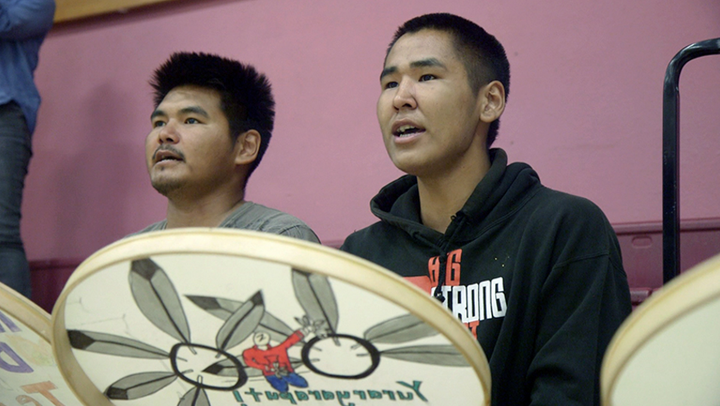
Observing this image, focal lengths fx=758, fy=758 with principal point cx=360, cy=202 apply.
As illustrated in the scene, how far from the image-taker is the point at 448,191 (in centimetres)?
129

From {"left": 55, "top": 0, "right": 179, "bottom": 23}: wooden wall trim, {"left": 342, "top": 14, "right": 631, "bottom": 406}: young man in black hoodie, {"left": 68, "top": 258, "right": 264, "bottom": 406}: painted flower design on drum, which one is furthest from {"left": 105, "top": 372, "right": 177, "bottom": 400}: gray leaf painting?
{"left": 55, "top": 0, "right": 179, "bottom": 23}: wooden wall trim

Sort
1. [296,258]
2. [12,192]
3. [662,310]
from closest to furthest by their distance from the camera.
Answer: [662,310] → [296,258] → [12,192]

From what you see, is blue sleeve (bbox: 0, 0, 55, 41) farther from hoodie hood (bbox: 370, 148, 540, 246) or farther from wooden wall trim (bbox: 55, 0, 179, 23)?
hoodie hood (bbox: 370, 148, 540, 246)

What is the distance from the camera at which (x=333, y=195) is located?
77.7 inches

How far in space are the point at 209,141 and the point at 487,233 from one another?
72 cm

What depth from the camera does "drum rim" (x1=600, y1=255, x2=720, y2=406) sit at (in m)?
0.48

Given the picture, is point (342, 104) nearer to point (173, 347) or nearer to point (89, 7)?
point (89, 7)

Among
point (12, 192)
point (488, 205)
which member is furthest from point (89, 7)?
point (488, 205)

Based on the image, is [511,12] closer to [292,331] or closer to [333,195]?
[333,195]

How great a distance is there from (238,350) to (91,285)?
0.49 feet

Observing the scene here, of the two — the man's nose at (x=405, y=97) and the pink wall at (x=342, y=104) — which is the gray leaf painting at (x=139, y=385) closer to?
the man's nose at (x=405, y=97)

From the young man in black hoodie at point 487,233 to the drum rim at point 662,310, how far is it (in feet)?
1.18

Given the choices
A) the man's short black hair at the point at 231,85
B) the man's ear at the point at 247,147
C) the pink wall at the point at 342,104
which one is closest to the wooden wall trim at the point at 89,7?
the pink wall at the point at 342,104

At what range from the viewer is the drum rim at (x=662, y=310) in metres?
0.48
